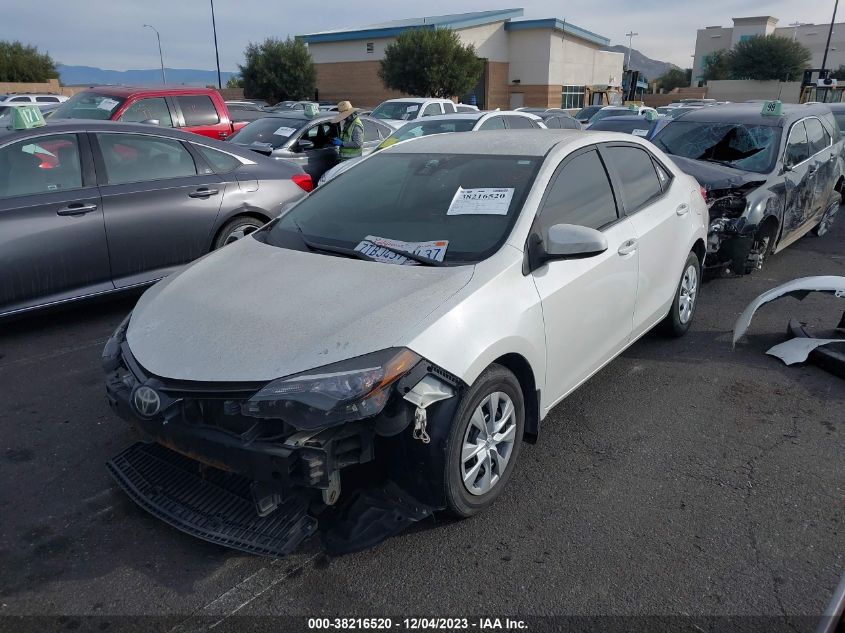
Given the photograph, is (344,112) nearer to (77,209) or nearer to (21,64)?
(77,209)

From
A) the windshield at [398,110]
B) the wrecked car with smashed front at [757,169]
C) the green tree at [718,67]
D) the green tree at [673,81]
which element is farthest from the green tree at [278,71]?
the green tree at [673,81]

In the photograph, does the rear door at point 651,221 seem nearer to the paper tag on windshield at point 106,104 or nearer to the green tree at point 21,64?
the paper tag on windshield at point 106,104

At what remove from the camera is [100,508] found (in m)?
3.12

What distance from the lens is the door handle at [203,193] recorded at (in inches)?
229

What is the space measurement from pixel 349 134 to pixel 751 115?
18.4 feet

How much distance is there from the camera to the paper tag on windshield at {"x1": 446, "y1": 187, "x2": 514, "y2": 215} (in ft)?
11.1

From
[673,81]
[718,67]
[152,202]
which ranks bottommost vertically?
[152,202]

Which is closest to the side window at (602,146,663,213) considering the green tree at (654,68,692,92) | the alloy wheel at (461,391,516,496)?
the alloy wheel at (461,391,516,496)

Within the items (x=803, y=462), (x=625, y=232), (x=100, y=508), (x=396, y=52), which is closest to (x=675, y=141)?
(x=625, y=232)

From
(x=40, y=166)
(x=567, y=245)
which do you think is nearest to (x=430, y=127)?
(x=40, y=166)

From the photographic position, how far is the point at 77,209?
201 inches

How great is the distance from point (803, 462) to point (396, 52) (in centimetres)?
3877

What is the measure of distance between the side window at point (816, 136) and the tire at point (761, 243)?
162 centimetres

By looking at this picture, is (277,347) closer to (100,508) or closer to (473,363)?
(473,363)
